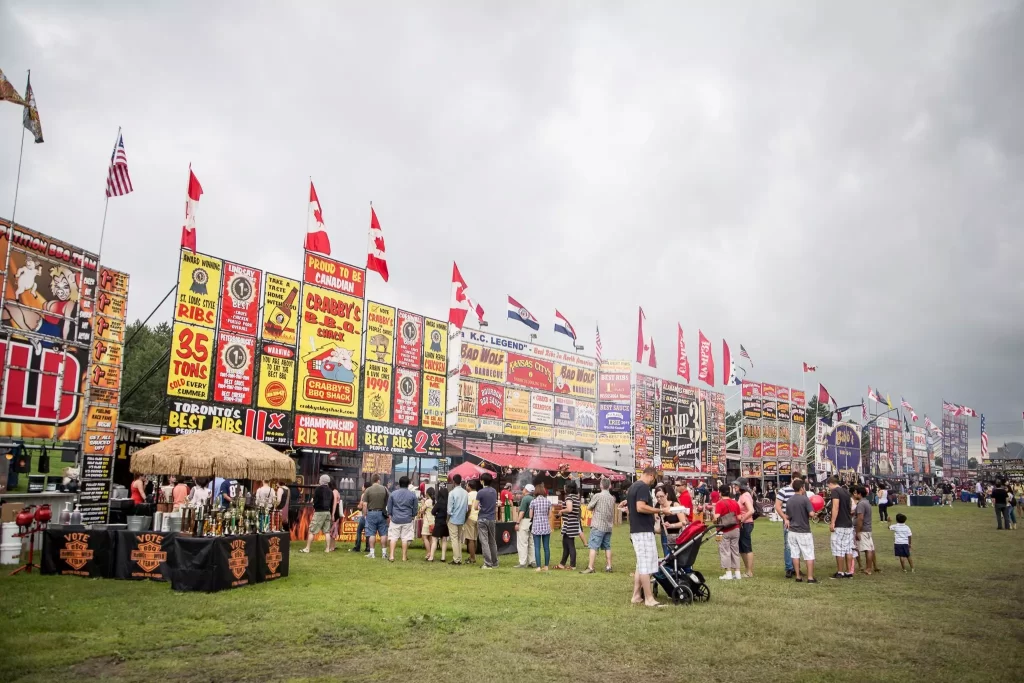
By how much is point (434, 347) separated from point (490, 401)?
6022 mm

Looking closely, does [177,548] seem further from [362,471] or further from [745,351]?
[745,351]

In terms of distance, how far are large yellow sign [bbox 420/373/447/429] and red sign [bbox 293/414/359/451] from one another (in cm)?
378

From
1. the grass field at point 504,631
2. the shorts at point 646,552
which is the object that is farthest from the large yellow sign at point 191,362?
the shorts at point 646,552

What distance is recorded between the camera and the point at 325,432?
2591 centimetres

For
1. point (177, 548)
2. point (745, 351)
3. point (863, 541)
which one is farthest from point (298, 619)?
point (745, 351)

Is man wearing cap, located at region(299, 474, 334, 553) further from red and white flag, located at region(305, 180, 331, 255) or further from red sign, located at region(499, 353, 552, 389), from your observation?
red sign, located at region(499, 353, 552, 389)

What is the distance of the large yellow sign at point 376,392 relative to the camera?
27.7m

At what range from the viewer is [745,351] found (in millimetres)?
53094

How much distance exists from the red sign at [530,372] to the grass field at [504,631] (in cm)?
2422

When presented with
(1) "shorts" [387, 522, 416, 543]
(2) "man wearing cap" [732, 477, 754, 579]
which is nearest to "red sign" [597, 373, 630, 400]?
(1) "shorts" [387, 522, 416, 543]

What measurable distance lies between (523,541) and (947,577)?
810 cm

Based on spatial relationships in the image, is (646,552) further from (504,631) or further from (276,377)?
(276,377)

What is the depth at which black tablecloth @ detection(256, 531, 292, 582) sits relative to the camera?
38.0ft

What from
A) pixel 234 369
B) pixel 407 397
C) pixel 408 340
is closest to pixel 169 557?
pixel 234 369
